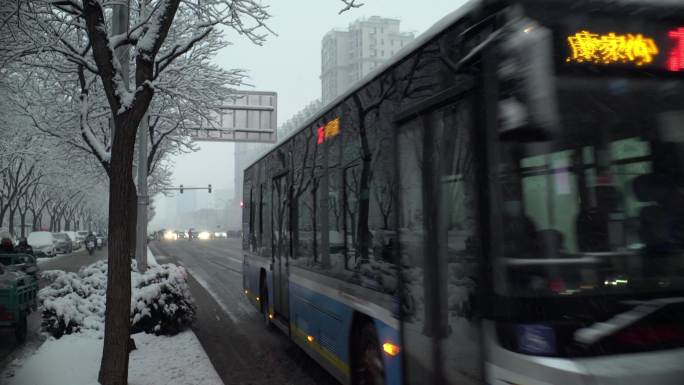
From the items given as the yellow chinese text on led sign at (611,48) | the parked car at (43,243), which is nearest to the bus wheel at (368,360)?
the yellow chinese text on led sign at (611,48)

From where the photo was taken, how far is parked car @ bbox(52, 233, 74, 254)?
1538 inches

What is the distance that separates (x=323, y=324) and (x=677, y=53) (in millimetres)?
4522

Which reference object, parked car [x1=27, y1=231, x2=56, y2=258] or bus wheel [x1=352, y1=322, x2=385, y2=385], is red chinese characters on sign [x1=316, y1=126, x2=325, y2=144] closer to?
bus wheel [x1=352, y1=322, x2=385, y2=385]

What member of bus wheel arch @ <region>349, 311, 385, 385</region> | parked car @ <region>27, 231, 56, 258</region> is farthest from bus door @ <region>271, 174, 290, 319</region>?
parked car @ <region>27, 231, 56, 258</region>

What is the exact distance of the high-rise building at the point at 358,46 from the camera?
12050 centimetres

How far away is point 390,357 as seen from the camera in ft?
14.6

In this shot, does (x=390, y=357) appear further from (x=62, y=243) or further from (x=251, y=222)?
(x=62, y=243)

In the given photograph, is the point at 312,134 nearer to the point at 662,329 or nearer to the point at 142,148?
the point at 662,329

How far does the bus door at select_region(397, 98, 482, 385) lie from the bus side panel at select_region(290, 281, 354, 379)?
147cm

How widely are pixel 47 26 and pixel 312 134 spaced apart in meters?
4.81

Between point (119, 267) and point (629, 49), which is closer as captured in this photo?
point (629, 49)

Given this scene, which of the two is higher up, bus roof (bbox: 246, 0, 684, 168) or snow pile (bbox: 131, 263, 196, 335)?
bus roof (bbox: 246, 0, 684, 168)

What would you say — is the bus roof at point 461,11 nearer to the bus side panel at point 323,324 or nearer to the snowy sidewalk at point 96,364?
the bus side panel at point 323,324

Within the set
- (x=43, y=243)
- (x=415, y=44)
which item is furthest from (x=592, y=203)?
(x=43, y=243)
